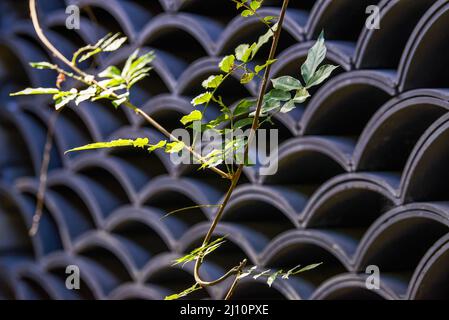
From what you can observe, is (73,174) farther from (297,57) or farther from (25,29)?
(297,57)

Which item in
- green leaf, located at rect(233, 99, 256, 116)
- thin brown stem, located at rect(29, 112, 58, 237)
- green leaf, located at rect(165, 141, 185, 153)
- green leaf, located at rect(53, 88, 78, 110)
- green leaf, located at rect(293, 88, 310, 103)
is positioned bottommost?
thin brown stem, located at rect(29, 112, 58, 237)

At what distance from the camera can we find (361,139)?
129cm

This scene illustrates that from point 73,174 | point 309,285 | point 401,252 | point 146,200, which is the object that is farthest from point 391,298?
point 73,174

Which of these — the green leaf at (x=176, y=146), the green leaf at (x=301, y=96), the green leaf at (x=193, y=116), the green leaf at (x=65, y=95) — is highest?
the green leaf at (x=65, y=95)

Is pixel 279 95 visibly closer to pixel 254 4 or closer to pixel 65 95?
pixel 254 4

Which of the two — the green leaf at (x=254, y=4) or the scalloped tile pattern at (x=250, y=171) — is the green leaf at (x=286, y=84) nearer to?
the green leaf at (x=254, y=4)

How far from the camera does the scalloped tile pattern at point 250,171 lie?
1207mm

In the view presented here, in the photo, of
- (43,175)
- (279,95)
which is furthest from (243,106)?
(43,175)

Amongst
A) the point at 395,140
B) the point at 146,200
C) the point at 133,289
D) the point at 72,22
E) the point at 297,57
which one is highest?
the point at 72,22

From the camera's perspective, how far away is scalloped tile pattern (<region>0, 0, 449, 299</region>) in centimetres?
121

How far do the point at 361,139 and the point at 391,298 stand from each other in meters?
0.27

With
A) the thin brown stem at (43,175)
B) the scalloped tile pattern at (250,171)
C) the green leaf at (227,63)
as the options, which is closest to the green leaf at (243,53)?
Result: the green leaf at (227,63)

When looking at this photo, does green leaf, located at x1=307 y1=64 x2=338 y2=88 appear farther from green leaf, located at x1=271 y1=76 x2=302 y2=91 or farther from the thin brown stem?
the thin brown stem

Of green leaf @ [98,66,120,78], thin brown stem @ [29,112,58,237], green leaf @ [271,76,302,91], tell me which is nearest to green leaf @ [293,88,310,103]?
green leaf @ [271,76,302,91]
